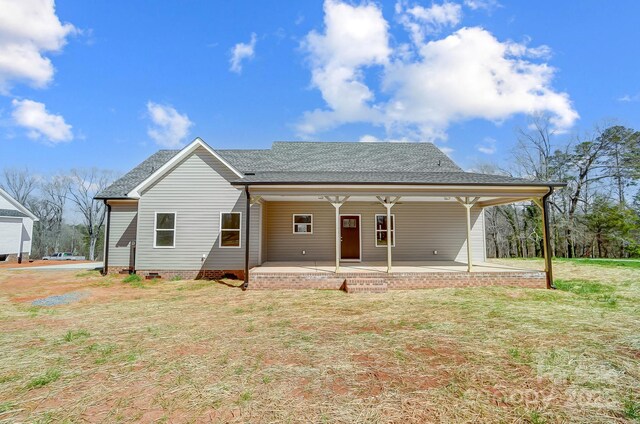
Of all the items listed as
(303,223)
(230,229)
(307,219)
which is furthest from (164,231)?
(307,219)

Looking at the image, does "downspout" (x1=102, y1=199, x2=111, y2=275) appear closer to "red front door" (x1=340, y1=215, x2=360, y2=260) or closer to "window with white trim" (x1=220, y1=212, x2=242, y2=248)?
"window with white trim" (x1=220, y1=212, x2=242, y2=248)

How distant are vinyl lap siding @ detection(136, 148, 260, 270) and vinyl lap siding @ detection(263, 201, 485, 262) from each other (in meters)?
1.53

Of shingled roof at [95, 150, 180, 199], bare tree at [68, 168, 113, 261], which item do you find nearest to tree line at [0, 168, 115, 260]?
bare tree at [68, 168, 113, 261]

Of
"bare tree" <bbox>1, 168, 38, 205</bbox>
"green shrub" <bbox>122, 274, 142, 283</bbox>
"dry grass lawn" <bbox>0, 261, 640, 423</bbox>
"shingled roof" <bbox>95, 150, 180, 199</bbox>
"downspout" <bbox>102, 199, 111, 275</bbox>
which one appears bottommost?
"dry grass lawn" <bbox>0, 261, 640, 423</bbox>

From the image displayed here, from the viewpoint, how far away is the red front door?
1264 cm

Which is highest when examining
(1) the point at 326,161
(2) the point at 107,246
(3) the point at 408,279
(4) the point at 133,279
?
(1) the point at 326,161

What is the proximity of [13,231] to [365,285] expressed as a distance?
2418 centimetres

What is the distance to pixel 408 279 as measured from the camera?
9375 millimetres

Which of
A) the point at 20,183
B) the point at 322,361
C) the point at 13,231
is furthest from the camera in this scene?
the point at 20,183

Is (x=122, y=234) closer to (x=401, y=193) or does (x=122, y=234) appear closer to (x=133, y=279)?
(x=133, y=279)

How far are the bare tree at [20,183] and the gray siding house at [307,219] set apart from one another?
39.8 metres

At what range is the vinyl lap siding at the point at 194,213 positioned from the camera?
441 inches

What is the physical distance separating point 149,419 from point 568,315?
7839 millimetres

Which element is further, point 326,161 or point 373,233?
point 326,161
